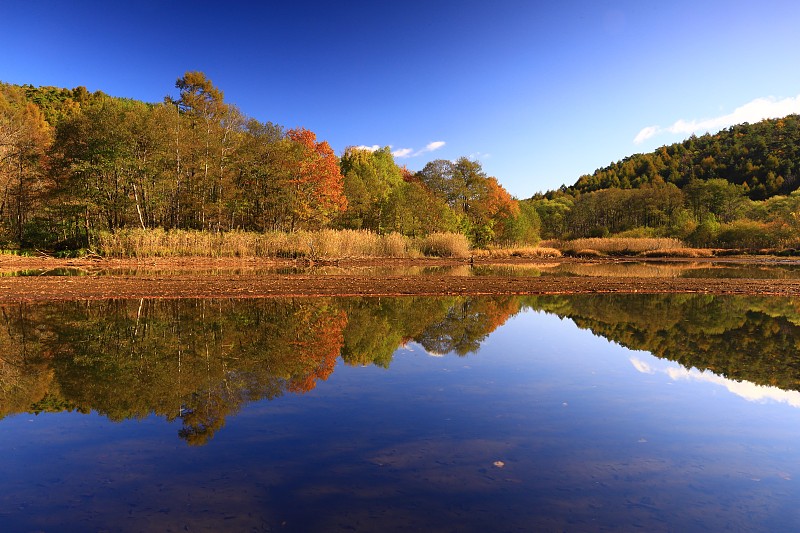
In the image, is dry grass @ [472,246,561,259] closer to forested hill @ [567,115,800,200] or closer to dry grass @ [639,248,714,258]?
dry grass @ [639,248,714,258]

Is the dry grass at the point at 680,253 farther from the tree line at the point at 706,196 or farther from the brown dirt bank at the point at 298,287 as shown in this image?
the brown dirt bank at the point at 298,287

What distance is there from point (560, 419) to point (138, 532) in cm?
506

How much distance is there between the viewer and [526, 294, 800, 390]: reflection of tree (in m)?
9.27

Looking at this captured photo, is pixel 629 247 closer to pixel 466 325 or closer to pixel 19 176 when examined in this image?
pixel 466 325

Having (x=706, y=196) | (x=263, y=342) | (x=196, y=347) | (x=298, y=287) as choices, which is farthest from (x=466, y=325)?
(x=706, y=196)

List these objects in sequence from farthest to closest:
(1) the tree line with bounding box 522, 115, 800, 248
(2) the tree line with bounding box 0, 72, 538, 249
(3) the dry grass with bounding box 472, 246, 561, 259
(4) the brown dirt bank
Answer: (1) the tree line with bounding box 522, 115, 800, 248, (3) the dry grass with bounding box 472, 246, 561, 259, (2) the tree line with bounding box 0, 72, 538, 249, (4) the brown dirt bank

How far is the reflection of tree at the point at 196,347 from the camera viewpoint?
681 cm

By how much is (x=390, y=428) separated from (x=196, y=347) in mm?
5580

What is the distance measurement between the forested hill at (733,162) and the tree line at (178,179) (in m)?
99.1

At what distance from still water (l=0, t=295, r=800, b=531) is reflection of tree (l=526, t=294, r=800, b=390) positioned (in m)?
0.12

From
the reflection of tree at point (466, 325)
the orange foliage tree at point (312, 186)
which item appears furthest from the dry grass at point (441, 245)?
the reflection of tree at point (466, 325)

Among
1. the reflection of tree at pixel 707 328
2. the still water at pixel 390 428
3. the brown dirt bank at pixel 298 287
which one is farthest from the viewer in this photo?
the brown dirt bank at pixel 298 287

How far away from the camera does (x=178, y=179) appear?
40531mm

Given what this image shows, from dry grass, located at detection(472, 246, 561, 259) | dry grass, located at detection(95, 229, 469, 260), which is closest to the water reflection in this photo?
dry grass, located at detection(95, 229, 469, 260)
